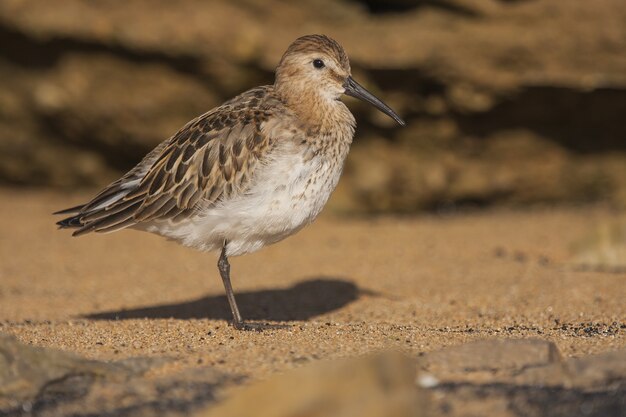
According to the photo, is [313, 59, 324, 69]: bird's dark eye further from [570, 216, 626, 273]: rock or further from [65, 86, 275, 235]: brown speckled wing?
[570, 216, 626, 273]: rock

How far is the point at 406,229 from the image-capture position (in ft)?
34.0

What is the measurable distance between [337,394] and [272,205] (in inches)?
99.6

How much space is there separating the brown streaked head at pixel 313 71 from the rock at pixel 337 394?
3.14 metres

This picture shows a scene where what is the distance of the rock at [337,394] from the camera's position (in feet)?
12.6

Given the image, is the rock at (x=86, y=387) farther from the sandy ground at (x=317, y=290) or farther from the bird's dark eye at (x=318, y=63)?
the bird's dark eye at (x=318, y=63)

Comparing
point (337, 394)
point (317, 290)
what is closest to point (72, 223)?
point (317, 290)

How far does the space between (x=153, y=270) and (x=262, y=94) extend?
2.99 metres

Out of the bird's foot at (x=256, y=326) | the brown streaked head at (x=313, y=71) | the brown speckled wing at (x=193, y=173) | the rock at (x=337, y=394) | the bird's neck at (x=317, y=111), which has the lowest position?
the rock at (x=337, y=394)

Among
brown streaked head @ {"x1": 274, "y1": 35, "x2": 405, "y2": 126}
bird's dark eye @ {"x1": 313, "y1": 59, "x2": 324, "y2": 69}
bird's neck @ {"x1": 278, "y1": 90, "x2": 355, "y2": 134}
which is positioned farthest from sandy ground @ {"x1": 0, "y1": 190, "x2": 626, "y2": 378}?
bird's dark eye @ {"x1": 313, "y1": 59, "x2": 324, "y2": 69}

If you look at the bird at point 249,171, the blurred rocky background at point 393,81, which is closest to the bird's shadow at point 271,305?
the bird at point 249,171

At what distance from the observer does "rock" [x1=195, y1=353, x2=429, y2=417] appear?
151 inches

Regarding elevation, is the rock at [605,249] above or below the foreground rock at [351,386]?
above

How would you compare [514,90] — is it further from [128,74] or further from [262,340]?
[262,340]

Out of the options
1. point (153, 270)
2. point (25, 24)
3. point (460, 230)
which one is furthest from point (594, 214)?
point (25, 24)
